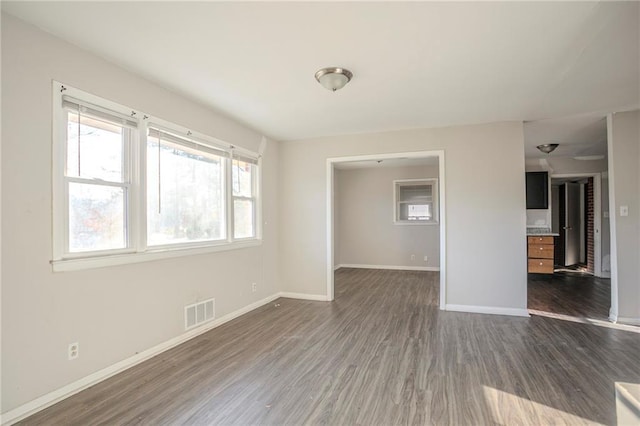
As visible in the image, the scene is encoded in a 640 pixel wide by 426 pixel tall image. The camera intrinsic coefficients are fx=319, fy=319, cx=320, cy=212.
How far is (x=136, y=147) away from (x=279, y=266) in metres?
2.93

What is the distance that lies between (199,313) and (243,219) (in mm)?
1412

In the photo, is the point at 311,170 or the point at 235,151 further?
the point at 311,170

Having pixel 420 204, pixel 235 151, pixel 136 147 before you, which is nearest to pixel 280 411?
pixel 136 147

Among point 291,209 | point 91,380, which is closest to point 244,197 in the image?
point 291,209

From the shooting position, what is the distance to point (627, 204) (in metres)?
3.81

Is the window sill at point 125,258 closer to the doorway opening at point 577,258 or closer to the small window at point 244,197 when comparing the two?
the small window at point 244,197

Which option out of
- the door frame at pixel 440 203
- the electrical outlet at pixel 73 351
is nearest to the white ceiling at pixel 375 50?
the door frame at pixel 440 203

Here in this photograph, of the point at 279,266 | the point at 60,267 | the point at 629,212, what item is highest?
the point at 629,212

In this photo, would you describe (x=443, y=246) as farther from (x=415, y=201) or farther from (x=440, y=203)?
(x=415, y=201)

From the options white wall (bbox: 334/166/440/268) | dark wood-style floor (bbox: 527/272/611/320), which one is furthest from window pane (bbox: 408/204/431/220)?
dark wood-style floor (bbox: 527/272/611/320)

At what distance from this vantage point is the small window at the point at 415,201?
7.58 metres

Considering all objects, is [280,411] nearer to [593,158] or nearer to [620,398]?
[620,398]

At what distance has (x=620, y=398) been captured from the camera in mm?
1076

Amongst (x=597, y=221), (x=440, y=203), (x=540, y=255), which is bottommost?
(x=540, y=255)
